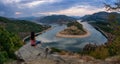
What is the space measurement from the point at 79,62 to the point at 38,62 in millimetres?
2635

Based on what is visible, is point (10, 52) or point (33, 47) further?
point (10, 52)

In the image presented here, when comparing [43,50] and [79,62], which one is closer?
[79,62]

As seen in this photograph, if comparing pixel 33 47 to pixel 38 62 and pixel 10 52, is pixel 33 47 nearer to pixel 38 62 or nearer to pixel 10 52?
pixel 38 62

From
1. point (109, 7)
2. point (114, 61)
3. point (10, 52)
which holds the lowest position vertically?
point (10, 52)

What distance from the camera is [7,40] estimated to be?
188 ft

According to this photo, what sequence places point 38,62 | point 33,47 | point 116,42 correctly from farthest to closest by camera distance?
1. point 33,47
2. point 116,42
3. point 38,62

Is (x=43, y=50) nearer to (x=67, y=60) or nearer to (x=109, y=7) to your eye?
(x=67, y=60)

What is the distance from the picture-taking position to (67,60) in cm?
1923

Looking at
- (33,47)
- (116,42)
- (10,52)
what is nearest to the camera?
(116,42)

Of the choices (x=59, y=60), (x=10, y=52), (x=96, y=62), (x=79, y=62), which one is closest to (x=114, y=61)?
(x=96, y=62)

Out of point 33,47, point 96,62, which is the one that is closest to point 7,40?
point 33,47

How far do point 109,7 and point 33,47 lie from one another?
6277 mm

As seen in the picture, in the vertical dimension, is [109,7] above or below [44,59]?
above

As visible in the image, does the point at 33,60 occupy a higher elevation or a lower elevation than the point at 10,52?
higher
